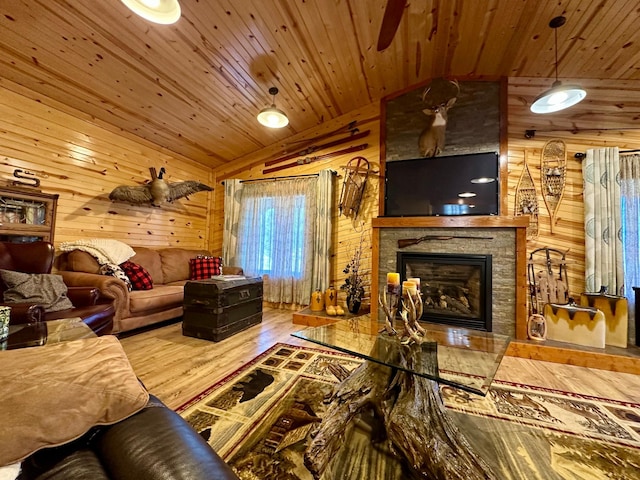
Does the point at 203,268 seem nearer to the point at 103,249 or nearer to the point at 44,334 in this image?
the point at 103,249

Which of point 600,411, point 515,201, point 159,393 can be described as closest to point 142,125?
point 159,393

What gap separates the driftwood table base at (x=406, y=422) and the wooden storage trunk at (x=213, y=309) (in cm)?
173

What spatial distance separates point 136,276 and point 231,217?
1848 millimetres

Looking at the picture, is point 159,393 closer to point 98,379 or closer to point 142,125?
point 98,379

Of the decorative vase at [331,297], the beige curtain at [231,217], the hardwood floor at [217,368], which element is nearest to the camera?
the hardwood floor at [217,368]

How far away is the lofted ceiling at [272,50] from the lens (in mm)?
2211

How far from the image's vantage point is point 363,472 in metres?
1.20

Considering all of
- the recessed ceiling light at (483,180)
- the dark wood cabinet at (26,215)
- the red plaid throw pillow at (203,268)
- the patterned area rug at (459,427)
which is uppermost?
the recessed ceiling light at (483,180)

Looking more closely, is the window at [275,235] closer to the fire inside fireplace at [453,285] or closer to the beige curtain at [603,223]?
the fire inside fireplace at [453,285]

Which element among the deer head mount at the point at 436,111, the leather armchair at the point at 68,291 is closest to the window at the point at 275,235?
the deer head mount at the point at 436,111

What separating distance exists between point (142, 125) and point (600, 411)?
5166mm

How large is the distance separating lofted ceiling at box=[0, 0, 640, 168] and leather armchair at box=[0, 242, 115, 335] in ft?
5.26

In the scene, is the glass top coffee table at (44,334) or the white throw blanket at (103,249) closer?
the glass top coffee table at (44,334)

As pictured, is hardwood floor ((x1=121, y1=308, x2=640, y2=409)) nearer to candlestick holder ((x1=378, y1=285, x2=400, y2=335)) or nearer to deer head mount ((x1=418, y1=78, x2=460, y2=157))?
candlestick holder ((x1=378, y1=285, x2=400, y2=335))
